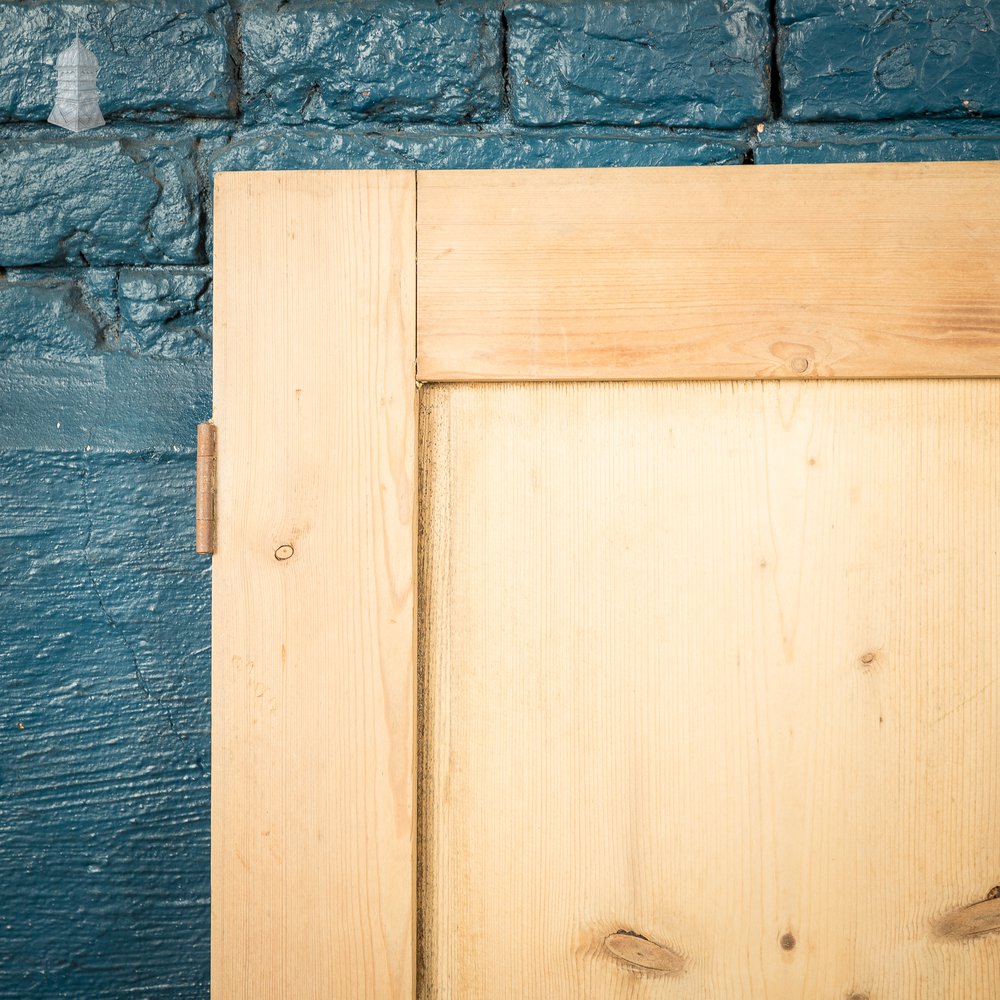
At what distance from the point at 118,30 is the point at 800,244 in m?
0.87

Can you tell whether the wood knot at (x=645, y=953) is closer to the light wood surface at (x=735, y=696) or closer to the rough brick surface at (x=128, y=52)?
the light wood surface at (x=735, y=696)

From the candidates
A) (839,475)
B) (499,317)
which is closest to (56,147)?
(499,317)

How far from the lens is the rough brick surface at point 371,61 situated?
0.94 m

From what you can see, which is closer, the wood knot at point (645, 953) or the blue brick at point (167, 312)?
the wood knot at point (645, 953)

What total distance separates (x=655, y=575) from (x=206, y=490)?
440mm

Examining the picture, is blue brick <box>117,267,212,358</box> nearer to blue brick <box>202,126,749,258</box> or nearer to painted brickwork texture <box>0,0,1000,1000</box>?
painted brickwork texture <box>0,0,1000,1000</box>

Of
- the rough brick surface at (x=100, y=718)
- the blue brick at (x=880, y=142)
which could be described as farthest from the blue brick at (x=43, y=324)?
the blue brick at (x=880, y=142)

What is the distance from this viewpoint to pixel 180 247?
0.96 meters

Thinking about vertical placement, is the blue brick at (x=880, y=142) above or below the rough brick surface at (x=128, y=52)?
below

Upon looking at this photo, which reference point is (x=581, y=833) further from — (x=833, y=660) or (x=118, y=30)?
(x=118, y=30)

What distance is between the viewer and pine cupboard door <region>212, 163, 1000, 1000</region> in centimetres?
71

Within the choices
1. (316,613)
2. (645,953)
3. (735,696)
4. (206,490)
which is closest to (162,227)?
(206,490)

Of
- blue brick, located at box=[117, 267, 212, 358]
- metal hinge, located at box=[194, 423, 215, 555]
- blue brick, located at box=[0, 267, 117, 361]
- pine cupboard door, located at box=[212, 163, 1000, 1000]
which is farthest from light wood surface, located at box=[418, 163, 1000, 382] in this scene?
blue brick, located at box=[0, 267, 117, 361]

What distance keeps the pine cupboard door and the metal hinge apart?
0.5 inches
